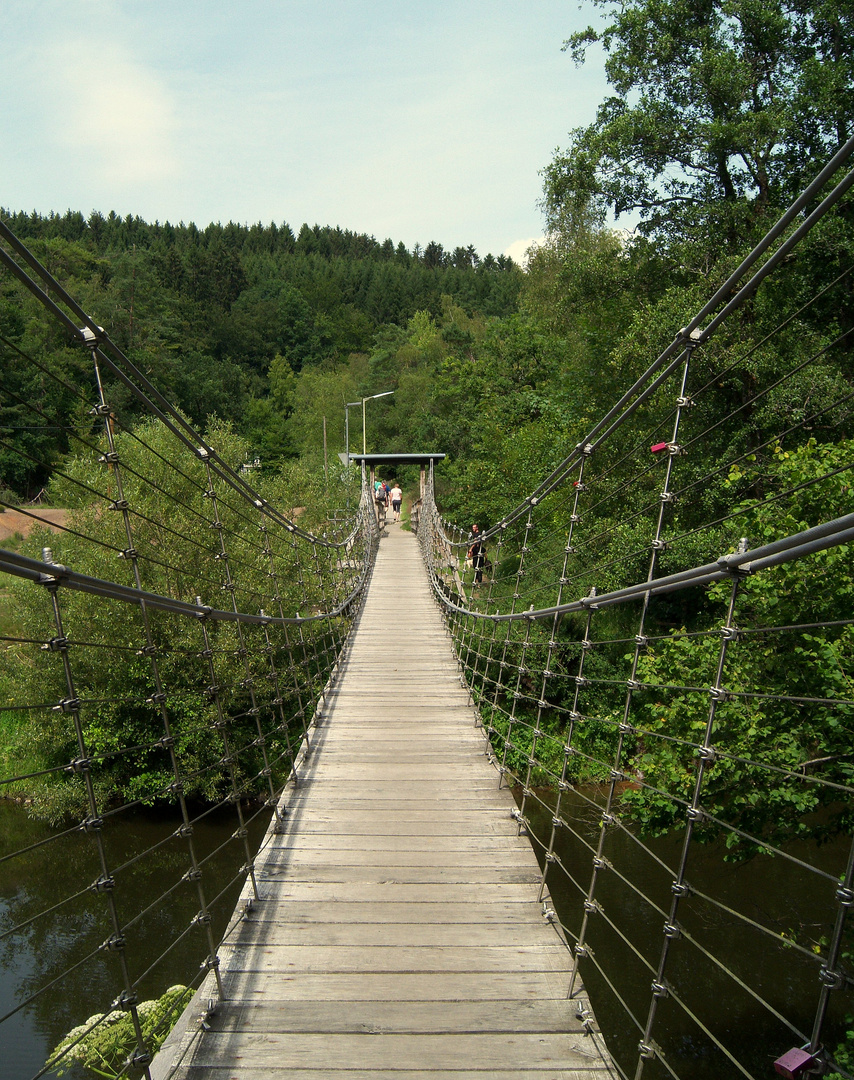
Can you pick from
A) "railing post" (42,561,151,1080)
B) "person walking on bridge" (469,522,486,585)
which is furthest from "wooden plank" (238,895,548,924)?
"person walking on bridge" (469,522,486,585)

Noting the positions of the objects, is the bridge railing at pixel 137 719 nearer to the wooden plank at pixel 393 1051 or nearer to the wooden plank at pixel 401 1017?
the wooden plank at pixel 401 1017

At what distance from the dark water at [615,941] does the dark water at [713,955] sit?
0.01 m

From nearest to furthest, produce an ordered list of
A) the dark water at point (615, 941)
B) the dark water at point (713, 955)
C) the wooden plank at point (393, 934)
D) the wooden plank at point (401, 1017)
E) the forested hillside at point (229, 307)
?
the wooden plank at point (401, 1017), the wooden plank at point (393, 934), the dark water at point (713, 955), the dark water at point (615, 941), the forested hillside at point (229, 307)

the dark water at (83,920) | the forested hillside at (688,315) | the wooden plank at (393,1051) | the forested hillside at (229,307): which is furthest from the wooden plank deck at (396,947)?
the forested hillside at (229,307)

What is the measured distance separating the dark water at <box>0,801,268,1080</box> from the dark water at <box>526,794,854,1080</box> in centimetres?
350

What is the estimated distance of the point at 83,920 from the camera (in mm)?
8195

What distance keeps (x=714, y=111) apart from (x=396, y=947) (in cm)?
976

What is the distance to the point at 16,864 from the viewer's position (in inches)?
365

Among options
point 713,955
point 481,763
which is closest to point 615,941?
point 713,955

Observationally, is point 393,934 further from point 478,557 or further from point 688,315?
point 688,315

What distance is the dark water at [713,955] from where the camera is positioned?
6.03 metres

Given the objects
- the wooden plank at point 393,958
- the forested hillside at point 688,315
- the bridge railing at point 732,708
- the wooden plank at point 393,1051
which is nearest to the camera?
the wooden plank at point 393,1051

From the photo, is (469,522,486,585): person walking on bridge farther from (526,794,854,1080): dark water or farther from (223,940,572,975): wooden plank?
(223,940,572,975): wooden plank

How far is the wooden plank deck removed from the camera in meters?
1.67
